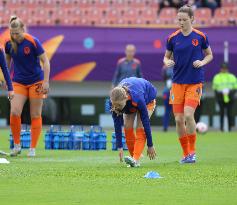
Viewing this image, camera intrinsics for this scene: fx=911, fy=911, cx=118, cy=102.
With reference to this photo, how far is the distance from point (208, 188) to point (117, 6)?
61.4 feet

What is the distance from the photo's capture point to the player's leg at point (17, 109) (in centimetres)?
1502

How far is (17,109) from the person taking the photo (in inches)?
592

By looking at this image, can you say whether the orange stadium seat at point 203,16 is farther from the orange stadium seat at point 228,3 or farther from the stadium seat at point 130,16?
the stadium seat at point 130,16

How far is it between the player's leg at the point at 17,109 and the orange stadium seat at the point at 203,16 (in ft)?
45.5

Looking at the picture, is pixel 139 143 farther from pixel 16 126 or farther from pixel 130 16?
pixel 130 16

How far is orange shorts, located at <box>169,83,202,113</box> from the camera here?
1413 centimetres

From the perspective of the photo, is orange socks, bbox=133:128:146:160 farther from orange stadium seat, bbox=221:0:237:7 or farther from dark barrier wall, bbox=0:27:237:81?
orange stadium seat, bbox=221:0:237:7

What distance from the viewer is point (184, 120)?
1430 centimetres

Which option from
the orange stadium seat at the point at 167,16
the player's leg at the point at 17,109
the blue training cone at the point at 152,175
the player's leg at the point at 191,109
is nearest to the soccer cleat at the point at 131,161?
the blue training cone at the point at 152,175

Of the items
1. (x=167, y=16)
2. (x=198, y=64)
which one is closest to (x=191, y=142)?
(x=198, y=64)

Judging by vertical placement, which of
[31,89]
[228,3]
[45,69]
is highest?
[228,3]

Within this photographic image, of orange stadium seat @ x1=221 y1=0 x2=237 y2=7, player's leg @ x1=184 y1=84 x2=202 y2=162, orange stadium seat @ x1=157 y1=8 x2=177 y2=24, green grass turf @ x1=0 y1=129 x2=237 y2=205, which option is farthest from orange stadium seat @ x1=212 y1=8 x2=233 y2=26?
player's leg @ x1=184 y1=84 x2=202 y2=162

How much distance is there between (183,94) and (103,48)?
12.6 metres

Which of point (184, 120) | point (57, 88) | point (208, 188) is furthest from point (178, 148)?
point (57, 88)
